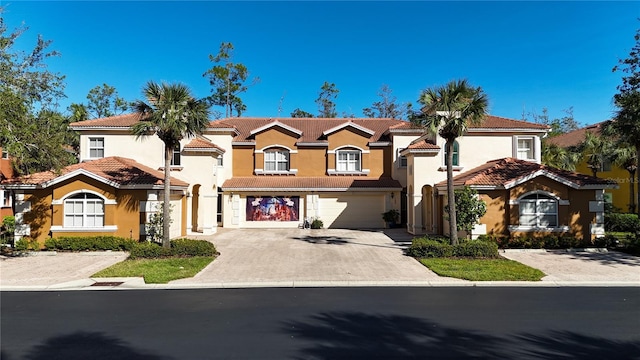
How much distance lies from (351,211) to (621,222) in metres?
17.2

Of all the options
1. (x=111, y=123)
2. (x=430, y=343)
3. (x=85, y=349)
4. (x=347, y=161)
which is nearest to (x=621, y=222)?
(x=347, y=161)

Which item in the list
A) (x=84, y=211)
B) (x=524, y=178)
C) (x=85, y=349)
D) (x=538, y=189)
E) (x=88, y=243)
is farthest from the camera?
(x=538, y=189)

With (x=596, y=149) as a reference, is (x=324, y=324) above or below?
below

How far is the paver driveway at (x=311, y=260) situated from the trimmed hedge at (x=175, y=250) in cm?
77

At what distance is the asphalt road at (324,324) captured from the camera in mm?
6543

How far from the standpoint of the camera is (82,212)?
18016 mm

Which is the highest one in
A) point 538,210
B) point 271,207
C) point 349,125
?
point 349,125

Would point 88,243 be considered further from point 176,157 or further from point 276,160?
point 276,160

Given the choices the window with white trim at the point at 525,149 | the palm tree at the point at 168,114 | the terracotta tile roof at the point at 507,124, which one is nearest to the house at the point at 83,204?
the palm tree at the point at 168,114

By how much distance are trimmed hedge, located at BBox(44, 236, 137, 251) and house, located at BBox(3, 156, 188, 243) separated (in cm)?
52

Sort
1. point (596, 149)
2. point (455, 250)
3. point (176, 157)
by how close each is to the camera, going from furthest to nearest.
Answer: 1. point (596, 149)
2. point (176, 157)
3. point (455, 250)

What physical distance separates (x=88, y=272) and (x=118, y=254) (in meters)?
3.50

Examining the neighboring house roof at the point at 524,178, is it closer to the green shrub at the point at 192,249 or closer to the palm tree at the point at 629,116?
the palm tree at the point at 629,116

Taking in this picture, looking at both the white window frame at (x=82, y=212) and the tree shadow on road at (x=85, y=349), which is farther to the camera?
the white window frame at (x=82, y=212)
